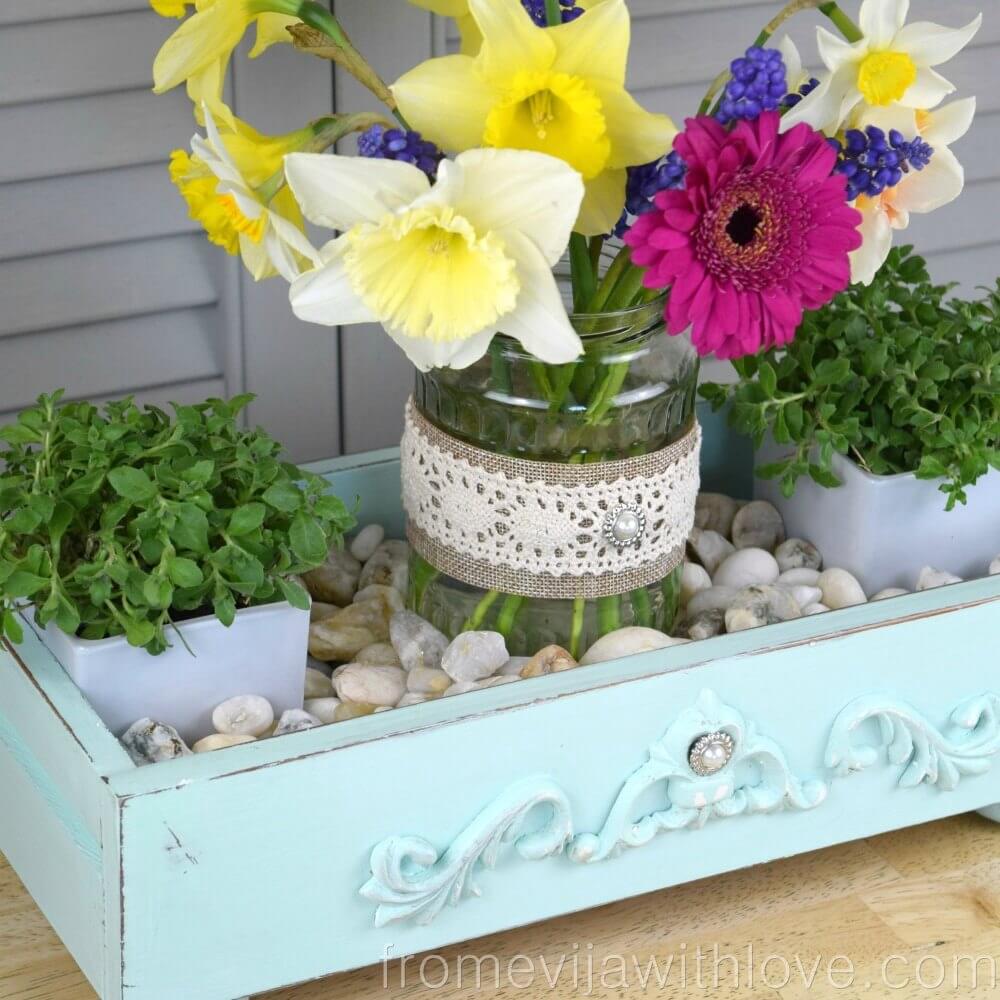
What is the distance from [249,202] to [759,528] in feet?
1.35

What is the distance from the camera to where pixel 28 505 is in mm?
760

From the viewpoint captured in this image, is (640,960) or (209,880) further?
(640,960)

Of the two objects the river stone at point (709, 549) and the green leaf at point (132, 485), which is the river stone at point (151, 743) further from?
the river stone at point (709, 549)

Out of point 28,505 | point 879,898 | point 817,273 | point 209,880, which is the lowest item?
point 879,898

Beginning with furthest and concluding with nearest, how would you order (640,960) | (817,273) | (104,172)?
(104,172)
(640,960)
(817,273)

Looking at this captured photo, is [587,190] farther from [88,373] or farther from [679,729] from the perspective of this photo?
[88,373]

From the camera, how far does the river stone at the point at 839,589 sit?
36.3 inches

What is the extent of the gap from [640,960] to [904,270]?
45 cm

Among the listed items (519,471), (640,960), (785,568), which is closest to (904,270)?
(785,568)

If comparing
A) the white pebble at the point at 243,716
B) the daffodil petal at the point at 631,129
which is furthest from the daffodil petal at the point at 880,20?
the white pebble at the point at 243,716

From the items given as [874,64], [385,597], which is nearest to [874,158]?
[874,64]

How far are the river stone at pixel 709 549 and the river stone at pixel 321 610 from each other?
214mm

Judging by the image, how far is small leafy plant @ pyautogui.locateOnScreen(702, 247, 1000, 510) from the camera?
35.9 inches

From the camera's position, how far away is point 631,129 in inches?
28.2
